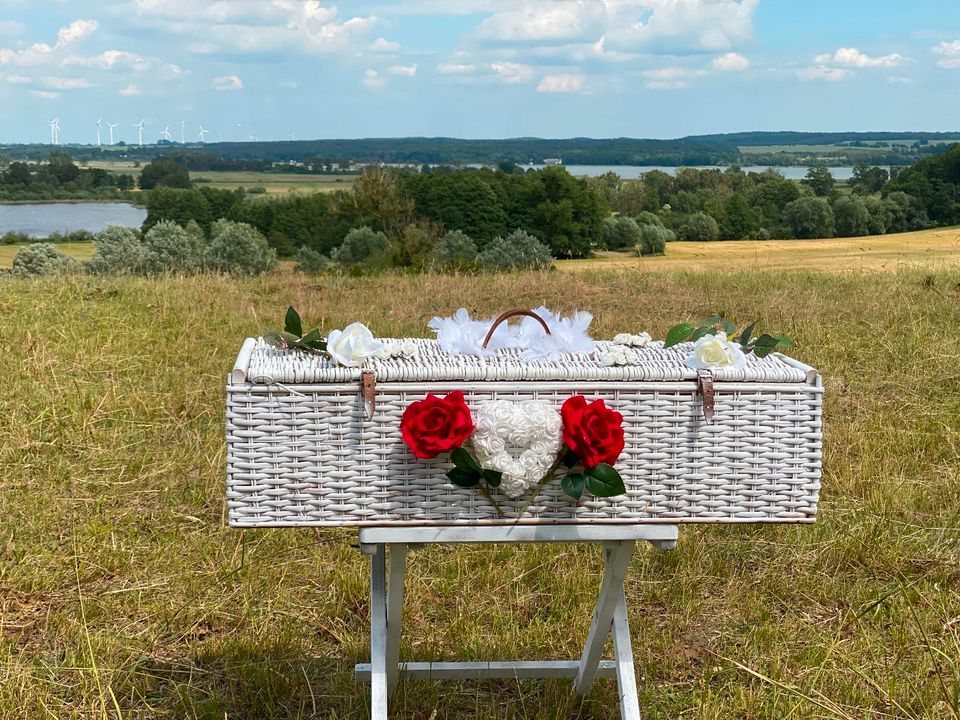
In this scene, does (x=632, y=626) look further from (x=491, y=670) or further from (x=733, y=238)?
(x=733, y=238)

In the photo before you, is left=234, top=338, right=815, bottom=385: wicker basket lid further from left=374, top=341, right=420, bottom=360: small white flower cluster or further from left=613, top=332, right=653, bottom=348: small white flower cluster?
left=613, top=332, right=653, bottom=348: small white flower cluster

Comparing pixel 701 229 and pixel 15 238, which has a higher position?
pixel 701 229

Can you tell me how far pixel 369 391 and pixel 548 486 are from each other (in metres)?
0.45

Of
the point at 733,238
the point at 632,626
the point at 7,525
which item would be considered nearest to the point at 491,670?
the point at 632,626

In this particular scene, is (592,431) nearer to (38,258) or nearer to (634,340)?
(634,340)

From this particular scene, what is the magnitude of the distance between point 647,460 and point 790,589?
6.76 feet

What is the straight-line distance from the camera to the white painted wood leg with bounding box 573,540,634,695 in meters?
2.53

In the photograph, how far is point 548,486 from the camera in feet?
7.01

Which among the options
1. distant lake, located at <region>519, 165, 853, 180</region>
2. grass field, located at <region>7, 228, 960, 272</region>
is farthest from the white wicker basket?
distant lake, located at <region>519, 165, 853, 180</region>

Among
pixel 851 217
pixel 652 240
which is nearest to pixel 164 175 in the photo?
pixel 652 240

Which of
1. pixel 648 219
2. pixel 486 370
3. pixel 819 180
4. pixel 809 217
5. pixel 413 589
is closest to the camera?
pixel 486 370

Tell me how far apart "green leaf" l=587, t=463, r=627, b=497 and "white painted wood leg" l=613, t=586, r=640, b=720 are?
0.67 meters

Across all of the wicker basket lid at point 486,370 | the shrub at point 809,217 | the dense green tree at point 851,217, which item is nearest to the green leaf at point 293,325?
the wicker basket lid at point 486,370

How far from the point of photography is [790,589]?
3.86 metres
